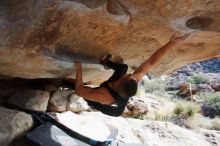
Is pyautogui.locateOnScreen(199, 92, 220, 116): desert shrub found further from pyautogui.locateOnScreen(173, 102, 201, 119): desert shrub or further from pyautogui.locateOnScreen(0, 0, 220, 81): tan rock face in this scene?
pyautogui.locateOnScreen(0, 0, 220, 81): tan rock face

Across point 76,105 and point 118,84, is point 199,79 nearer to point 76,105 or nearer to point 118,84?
point 76,105

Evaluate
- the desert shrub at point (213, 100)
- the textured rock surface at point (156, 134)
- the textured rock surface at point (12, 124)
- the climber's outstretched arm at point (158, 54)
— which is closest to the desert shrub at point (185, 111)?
the textured rock surface at point (156, 134)

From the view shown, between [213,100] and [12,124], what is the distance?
10.9 meters

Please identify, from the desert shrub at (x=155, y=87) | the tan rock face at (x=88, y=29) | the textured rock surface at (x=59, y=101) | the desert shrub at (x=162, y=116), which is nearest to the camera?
the tan rock face at (x=88, y=29)

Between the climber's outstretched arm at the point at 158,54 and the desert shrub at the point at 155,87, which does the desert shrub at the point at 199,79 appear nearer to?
the desert shrub at the point at 155,87

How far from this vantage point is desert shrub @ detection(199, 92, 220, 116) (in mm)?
14125

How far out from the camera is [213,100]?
576 inches

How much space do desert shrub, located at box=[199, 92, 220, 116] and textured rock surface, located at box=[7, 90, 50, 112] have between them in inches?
360

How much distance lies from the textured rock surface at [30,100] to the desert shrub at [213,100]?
30.0ft

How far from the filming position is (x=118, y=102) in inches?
185

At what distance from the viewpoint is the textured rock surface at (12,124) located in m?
5.12

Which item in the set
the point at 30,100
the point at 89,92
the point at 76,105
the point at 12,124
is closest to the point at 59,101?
the point at 76,105

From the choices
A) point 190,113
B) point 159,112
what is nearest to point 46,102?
point 159,112

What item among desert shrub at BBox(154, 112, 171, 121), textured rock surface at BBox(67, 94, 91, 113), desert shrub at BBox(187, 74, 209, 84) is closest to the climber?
textured rock surface at BBox(67, 94, 91, 113)
